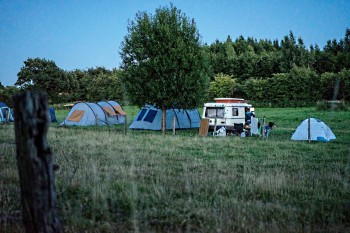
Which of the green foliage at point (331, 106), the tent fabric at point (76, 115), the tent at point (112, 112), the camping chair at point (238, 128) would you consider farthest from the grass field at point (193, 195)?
the green foliage at point (331, 106)

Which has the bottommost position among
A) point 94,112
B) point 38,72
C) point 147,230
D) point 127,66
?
point 147,230

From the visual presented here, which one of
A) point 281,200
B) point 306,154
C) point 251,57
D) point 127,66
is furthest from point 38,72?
point 281,200

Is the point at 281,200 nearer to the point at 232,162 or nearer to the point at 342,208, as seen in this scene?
the point at 342,208

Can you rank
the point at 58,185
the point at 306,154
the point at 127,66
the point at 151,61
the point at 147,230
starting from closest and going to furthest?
the point at 147,230 → the point at 58,185 → the point at 306,154 → the point at 151,61 → the point at 127,66

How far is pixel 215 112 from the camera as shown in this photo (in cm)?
2289

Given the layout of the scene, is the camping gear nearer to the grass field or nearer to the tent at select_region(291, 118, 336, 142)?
the tent at select_region(291, 118, 336, 142)

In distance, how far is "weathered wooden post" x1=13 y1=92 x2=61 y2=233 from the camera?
3.13 meters

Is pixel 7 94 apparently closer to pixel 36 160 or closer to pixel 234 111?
pixel 234 111

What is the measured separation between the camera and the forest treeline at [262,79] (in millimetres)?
50125

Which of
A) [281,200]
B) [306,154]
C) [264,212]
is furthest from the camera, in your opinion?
[306,154]

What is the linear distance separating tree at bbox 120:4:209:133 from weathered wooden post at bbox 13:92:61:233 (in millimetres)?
18347

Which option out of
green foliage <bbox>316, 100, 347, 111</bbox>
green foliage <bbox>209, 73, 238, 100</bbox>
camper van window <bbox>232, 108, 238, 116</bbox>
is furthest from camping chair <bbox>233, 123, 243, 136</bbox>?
green foliage <bbox>209, 73, 238, 100</bbox>

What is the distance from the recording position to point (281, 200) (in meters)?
6.04

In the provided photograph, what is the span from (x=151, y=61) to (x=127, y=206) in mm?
16935
